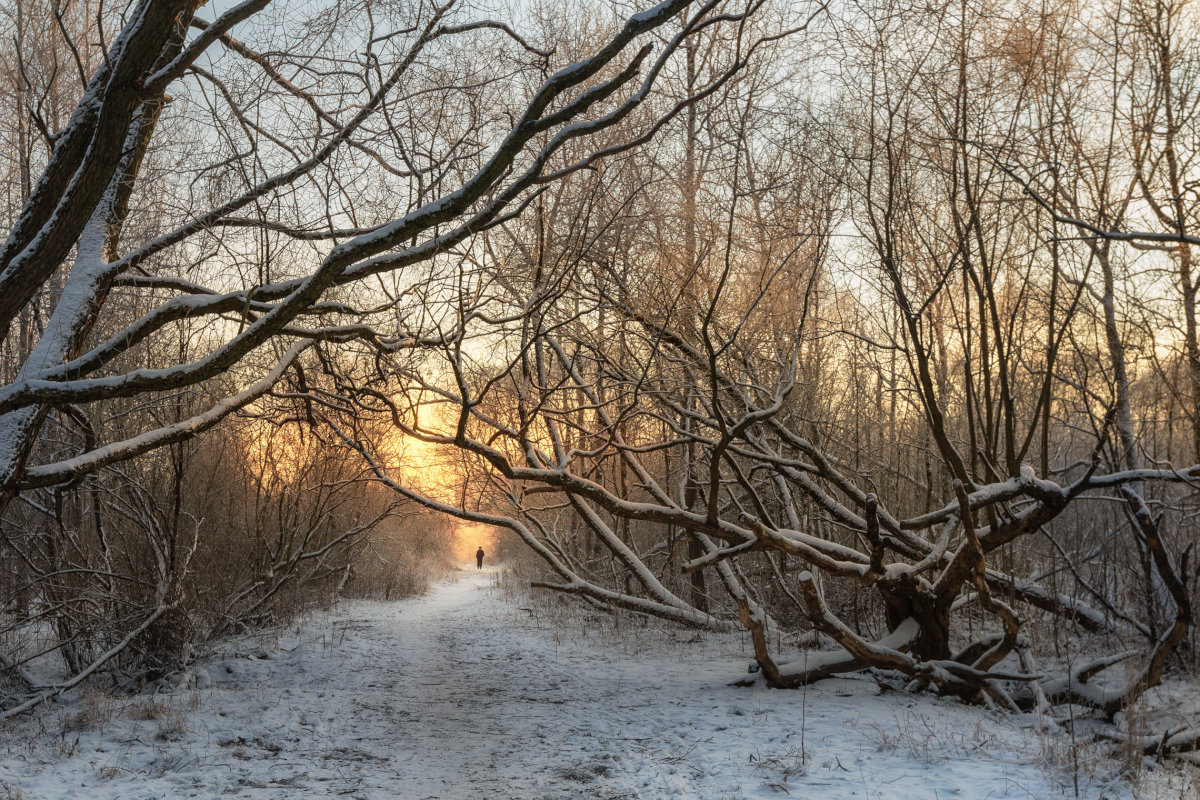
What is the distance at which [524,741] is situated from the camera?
19.8 ft

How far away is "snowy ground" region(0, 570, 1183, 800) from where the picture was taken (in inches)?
185

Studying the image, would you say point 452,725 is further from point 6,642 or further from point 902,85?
point 902,85

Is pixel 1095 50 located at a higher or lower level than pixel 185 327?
higher

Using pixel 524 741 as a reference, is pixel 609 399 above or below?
above

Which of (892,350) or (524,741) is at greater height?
→ (892,350)

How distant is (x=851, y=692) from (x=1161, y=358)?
202 inches

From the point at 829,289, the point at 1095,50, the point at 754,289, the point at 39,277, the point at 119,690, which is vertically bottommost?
the point at 119,690

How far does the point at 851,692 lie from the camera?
7.29 m

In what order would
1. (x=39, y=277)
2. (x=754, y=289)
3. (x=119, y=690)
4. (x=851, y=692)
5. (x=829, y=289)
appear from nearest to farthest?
1. (x=39, y=277)
2. (x=851, y=692)
3. (x=119, y=690)
4. (x=754, y=289)
5. (x=829, y=289)

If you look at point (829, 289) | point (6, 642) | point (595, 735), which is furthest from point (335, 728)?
point (829, 289)

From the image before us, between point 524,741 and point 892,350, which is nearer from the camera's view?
point 524,741

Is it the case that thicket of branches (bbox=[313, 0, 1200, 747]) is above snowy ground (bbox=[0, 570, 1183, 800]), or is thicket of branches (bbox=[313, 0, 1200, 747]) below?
above

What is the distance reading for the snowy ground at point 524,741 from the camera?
15.4ft

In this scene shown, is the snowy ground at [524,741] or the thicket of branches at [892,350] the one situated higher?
the thicket of branches at [892,350]
